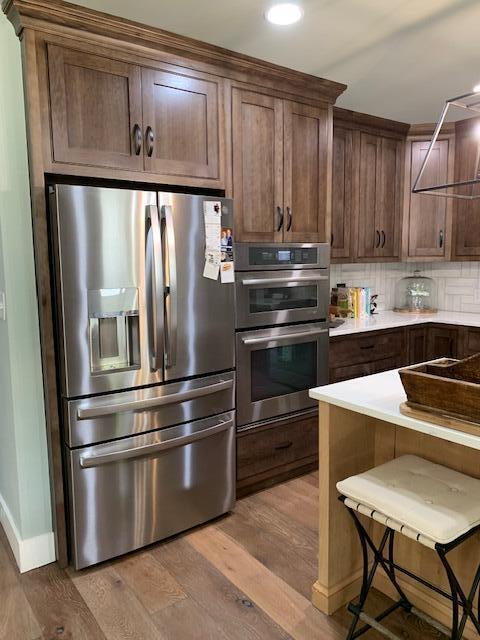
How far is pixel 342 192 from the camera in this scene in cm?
361

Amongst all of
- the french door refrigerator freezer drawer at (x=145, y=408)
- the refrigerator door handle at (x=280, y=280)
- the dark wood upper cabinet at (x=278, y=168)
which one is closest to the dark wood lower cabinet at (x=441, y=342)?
the refrigerator door handle at (x=280, y=280)

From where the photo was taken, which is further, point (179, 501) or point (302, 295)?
point (302, 295)

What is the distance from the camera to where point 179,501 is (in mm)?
2461

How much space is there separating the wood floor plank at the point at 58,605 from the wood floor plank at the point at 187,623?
0.24 meters

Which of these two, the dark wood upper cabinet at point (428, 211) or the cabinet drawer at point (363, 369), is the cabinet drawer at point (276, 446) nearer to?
the cabinet drawer at point (363, 369)

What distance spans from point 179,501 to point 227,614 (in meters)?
0.63

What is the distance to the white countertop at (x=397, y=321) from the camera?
3383 mm

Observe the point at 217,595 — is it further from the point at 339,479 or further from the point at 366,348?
the point at 366,348

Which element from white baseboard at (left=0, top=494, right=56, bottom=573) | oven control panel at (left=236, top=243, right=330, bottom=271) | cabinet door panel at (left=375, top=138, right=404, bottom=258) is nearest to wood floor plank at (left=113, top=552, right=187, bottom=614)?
white baseboard at (left=0, top=494, right=56, bottom=573)

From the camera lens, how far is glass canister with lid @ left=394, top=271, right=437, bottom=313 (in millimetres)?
4453

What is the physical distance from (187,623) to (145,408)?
897 mm

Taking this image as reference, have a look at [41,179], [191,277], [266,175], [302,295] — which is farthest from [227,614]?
[266,175]

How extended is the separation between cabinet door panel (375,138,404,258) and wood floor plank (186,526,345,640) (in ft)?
8.26

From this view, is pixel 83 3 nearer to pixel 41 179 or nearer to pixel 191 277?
pixel 41 179
